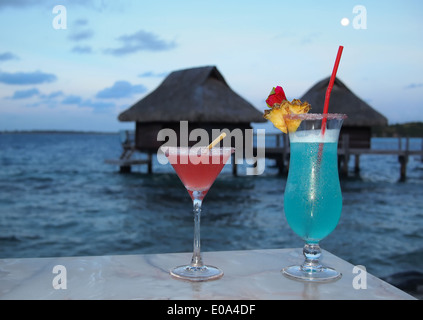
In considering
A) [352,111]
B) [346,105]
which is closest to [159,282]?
[352,111]

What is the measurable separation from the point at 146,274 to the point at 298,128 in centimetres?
66

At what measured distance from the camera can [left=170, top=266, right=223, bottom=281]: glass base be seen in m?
1.45

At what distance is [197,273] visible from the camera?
1.49m

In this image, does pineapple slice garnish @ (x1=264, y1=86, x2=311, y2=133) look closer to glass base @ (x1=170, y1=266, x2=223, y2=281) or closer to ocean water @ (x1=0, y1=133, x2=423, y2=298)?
glass base @ (x1=170, y1=266, x2=223, y2=281)

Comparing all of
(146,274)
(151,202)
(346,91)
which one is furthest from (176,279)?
(346,91)

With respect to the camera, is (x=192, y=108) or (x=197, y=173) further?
(x=192, y=108)

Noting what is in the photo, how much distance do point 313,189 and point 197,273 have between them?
1.45 ft

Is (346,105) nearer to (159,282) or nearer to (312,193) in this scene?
(312,193)

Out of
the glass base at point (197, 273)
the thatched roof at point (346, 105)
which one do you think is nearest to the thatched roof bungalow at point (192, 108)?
the thatched roof at point (346, 105)

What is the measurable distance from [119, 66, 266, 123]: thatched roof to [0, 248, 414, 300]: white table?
63.4 ft

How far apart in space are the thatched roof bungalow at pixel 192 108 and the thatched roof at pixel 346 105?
4277 millimetres

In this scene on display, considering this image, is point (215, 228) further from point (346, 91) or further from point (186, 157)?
point (346, 91)

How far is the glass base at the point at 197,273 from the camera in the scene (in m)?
1.45

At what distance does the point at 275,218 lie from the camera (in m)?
12.8
